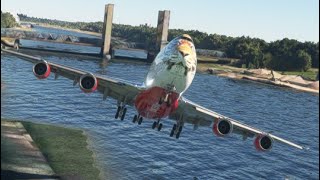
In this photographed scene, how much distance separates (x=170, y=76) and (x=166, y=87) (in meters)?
1.74

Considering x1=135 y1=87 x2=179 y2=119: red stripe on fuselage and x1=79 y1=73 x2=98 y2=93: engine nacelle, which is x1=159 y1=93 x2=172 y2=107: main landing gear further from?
x1=79 y1=73 x2=98 y2=93: engine nacelle

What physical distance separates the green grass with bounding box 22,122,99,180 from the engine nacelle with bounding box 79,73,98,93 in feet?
61.4

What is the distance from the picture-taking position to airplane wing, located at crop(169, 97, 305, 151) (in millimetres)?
49594

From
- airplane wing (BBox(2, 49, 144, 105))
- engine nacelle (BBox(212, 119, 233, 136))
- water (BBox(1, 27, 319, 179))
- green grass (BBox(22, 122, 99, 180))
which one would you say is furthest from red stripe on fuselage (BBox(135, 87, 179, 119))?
water (BBox(1, 27, 319, 179))

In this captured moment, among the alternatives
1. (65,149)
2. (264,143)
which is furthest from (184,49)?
(65,149)

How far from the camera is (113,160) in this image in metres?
73.3

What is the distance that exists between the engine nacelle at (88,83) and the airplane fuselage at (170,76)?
18.2 ft

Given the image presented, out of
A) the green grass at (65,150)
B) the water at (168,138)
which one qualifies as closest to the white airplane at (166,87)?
the green grass at (65,150)

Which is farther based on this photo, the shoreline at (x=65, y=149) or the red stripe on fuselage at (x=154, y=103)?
the shoreline at (x=65, y=149)

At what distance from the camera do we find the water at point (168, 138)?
246 ft

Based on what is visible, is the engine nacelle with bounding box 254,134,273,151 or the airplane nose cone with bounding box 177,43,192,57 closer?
the airplane nose cone with bounding box 177,43,192,57

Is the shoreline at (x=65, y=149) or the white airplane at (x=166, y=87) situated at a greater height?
the white airplane at (x=166, y=87)

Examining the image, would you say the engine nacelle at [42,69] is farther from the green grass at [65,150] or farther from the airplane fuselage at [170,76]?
the green grass at [65,150]

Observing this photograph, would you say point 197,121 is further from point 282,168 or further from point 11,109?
point 11,109
